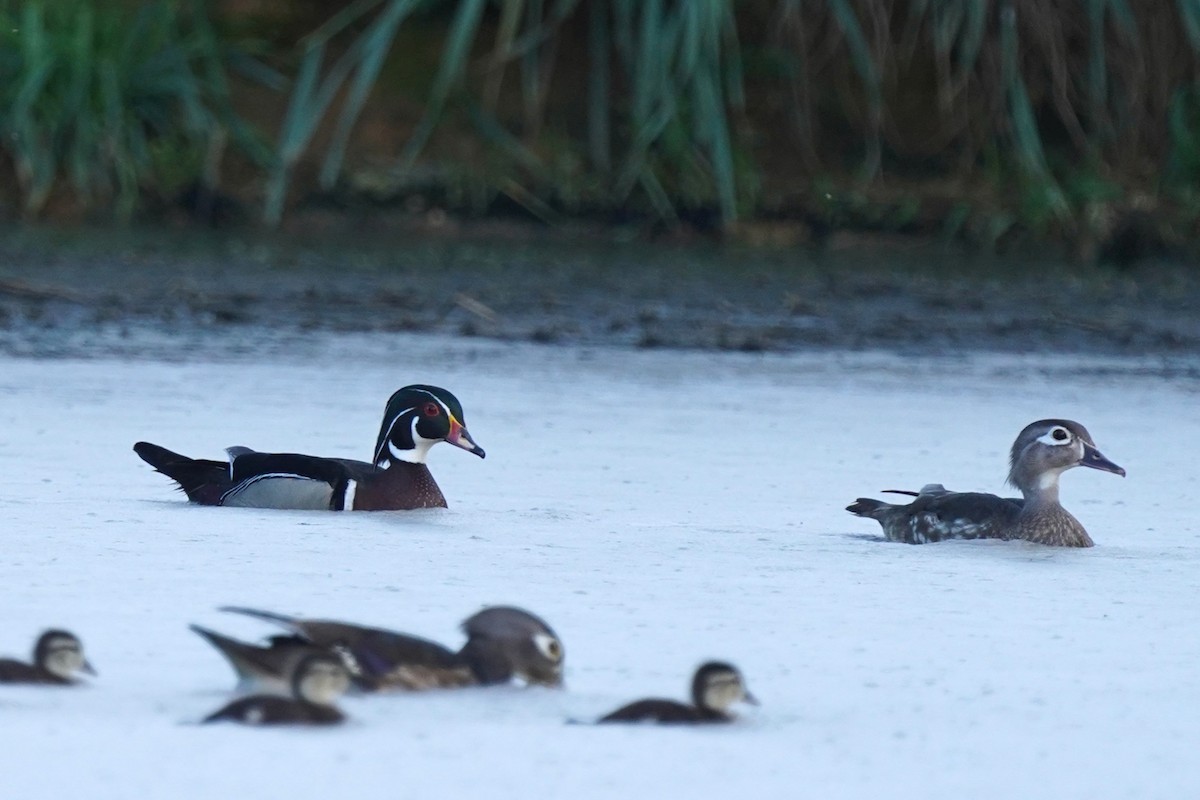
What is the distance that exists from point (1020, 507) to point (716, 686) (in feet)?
6.90

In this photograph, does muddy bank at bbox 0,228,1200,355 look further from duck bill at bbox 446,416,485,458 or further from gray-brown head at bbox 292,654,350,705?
gray-brown head at bbox 292,654,350,705

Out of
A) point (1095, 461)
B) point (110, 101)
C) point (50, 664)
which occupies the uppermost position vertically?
point (110, 101)

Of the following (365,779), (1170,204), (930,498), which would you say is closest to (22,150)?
(1170,204)

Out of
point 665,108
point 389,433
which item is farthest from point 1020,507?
point 665,108

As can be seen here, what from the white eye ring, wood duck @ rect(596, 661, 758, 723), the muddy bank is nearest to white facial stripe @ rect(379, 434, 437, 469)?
the white eye ring

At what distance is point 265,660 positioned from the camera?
350cm

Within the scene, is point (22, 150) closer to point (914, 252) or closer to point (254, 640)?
point (914, 252)

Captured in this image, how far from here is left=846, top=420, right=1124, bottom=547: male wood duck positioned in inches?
207

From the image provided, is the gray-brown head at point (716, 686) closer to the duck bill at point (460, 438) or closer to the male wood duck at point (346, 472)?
the male wood duck at point (346, 472)

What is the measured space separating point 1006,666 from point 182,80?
26.8 ft

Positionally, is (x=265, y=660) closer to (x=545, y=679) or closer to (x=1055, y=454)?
(x=545, y=679)

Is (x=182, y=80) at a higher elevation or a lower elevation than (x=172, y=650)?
higher

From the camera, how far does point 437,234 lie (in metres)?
12.0

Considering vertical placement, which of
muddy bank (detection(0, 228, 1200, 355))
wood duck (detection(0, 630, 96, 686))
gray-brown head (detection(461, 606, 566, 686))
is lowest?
wood duck (detection(0, 630, 96, 686))
